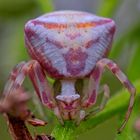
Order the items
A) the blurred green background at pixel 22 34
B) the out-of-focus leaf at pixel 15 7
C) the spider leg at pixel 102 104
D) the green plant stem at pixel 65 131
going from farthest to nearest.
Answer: the out-of-focus leaf at pixel 15 7
the blurred green background at pixel 22 34
the spider leg at pixel 102 104
the green plant stem at pixel 65 131

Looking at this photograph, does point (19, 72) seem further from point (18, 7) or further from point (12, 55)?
point (18, 7)

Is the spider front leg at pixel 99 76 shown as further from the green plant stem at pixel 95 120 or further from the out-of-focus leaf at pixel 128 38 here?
the out-of-focus leaf at pixel 128 38

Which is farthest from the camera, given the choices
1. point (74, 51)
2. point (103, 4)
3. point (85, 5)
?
point (85, 5)

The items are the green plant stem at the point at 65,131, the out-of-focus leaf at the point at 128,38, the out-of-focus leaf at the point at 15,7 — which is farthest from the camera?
the out-of-focus leaf at the point at 15,7

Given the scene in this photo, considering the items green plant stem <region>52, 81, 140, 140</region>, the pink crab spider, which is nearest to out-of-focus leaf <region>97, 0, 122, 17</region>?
green plant stem <region>52, 81, 140, 140</region>

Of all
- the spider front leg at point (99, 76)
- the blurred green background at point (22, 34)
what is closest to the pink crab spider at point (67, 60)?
the spider front leg at point (99, 76)

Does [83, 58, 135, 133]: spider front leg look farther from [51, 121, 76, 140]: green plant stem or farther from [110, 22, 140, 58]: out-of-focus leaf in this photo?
[110, 22, 140, 58]: out-of-focus leaf

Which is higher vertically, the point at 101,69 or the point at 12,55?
the point at 101,69

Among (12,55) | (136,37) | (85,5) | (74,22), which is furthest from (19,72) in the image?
(85,5)
